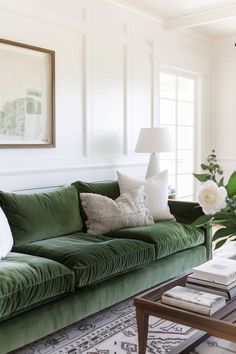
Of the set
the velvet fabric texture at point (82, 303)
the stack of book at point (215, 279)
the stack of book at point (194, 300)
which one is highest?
the stack of book at point (215, 279)

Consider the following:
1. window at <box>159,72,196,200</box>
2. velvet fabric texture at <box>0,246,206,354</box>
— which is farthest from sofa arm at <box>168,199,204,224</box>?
window at <box>159,72,196,200</box>

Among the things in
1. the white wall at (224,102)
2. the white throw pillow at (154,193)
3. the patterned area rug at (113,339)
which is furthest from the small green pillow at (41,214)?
the white wall at (224,102)

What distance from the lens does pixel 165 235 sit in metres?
3.14

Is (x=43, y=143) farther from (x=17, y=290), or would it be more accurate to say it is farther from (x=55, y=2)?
(x=17, y=290)

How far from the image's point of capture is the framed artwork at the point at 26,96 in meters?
3.29

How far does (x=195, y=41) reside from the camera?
5461mm

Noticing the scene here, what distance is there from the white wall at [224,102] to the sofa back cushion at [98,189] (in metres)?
2.55

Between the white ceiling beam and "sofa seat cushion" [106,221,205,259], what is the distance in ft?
7.51

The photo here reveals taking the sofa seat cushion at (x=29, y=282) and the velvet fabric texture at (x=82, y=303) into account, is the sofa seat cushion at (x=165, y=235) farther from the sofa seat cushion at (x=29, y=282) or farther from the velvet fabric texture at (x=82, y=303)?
the sofa seat cushion at (x=29, y=282)

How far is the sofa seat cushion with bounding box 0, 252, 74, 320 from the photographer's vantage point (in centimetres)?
204

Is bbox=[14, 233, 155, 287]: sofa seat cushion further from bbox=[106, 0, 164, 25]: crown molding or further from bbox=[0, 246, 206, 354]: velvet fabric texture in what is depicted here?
bbox=[106, 0, 164, 25]: crown molding

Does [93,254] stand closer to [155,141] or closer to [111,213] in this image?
[111,213]

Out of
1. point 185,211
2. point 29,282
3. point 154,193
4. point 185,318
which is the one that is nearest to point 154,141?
point 154,193

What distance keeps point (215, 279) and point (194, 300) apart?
0.71 ft
